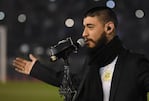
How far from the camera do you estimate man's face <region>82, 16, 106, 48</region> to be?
2414mm

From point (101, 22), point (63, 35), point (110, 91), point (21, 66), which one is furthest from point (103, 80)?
point (63, 35)

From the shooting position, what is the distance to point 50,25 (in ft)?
31.1

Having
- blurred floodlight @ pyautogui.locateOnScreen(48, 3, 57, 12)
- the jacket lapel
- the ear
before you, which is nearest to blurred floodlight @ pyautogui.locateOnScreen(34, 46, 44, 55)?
blurred floodlight @ pyautogui.locateOnScreen(48, 3, 57, 12)

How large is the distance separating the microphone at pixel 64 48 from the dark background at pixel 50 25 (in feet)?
22.3

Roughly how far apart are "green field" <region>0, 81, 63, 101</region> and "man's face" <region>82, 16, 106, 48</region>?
5.25 meters

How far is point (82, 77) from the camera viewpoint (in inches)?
97.2

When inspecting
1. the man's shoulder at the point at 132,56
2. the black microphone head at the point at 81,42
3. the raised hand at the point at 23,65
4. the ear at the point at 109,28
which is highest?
the ear at the point at 109,28

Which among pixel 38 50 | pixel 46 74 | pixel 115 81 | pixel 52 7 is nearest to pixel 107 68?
pixel 115 81

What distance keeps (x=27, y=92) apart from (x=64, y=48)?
6.31 meters

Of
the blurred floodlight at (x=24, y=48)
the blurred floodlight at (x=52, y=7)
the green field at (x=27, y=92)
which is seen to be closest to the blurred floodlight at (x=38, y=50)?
the blurred floodlight at (x=24, y=48)

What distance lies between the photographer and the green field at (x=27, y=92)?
8039mm

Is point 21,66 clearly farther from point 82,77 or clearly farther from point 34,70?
point 82,77

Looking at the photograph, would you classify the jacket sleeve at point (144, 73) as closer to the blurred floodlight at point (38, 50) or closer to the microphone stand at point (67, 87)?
the microphone stand at point (67, 87)

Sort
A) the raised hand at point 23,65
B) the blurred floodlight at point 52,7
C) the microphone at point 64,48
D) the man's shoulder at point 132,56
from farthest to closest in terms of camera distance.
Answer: the blurred floodlight at point 52,7
the raised hand at point 23,65
the man's shoulder at point 132,56
the microphone at point 64,48
